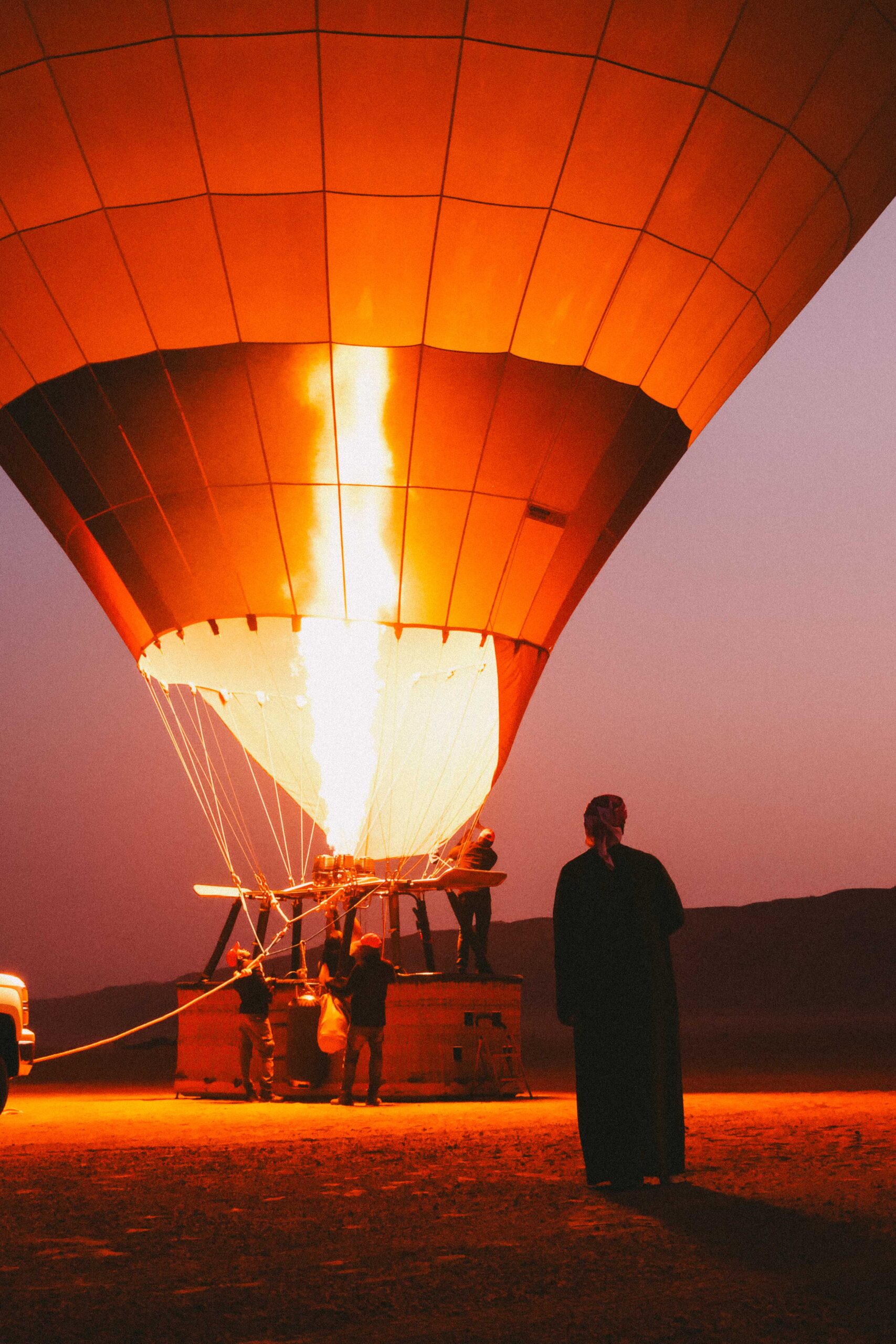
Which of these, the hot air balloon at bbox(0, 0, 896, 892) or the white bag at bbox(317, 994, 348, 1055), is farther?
the white bag at bbox(317, 994, 348, 1055)

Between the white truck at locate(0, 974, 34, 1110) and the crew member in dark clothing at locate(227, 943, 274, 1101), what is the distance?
236cm

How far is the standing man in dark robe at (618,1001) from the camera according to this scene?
4832 mm

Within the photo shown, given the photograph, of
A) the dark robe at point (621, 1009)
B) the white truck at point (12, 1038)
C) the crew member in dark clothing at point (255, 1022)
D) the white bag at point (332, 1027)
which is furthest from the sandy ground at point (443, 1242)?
the crew member in dark clothing at point (255, 1022)

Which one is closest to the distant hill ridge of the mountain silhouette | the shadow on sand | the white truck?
the mountain silhouette

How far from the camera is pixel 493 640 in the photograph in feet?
33.4

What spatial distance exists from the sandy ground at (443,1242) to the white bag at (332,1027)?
278 cm

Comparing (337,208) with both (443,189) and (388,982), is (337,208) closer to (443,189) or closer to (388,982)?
(443,189)

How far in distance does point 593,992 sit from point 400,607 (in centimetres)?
536

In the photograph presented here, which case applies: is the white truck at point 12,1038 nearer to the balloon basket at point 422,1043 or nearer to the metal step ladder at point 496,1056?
the balloon basket at point 422,1043

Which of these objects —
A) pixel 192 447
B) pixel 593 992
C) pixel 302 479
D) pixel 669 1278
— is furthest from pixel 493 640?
pixel 669 1278

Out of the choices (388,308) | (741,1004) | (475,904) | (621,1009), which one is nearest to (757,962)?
(741,1004)

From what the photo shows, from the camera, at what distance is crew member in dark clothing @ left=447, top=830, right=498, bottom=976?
10508 millimetres

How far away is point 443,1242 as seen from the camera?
3.77 metres

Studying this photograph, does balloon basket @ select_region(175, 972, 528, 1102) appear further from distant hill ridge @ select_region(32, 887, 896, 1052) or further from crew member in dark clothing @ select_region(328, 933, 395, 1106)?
distant hill ridge @ select_region(32, 887, 896, 1052)
